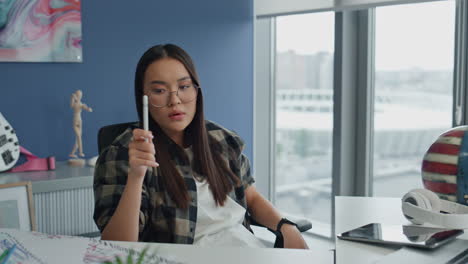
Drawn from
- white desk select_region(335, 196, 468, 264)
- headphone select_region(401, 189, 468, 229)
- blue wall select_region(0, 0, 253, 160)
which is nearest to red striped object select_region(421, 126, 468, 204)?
headphone select_region(401, 189, 468, 229)

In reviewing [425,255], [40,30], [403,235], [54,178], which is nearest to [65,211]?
[54,178]

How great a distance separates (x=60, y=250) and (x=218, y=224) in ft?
1.93

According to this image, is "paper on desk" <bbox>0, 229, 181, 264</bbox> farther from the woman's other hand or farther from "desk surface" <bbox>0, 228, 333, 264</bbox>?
the woman's other hand

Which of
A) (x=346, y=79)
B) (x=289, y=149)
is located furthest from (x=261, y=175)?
(x=346, y=79)

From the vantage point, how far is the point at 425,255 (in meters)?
1.23

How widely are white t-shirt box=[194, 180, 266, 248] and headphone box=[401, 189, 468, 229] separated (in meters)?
0.50

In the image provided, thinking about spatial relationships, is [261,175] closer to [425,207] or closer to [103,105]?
[103,105]

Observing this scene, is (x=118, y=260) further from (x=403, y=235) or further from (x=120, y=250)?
(x=403, y=235)

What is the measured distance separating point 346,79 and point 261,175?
1.15 metres

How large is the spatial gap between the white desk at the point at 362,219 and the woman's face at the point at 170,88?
578 millimetres

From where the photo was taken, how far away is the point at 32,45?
9.30ft

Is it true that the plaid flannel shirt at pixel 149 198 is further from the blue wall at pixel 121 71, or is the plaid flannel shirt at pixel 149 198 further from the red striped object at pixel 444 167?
the blue wall at pixel 121 71

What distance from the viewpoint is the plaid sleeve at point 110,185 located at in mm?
1565

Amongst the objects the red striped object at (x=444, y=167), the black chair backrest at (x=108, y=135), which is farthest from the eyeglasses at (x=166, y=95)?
the red striped object at (x=444, y=167)
